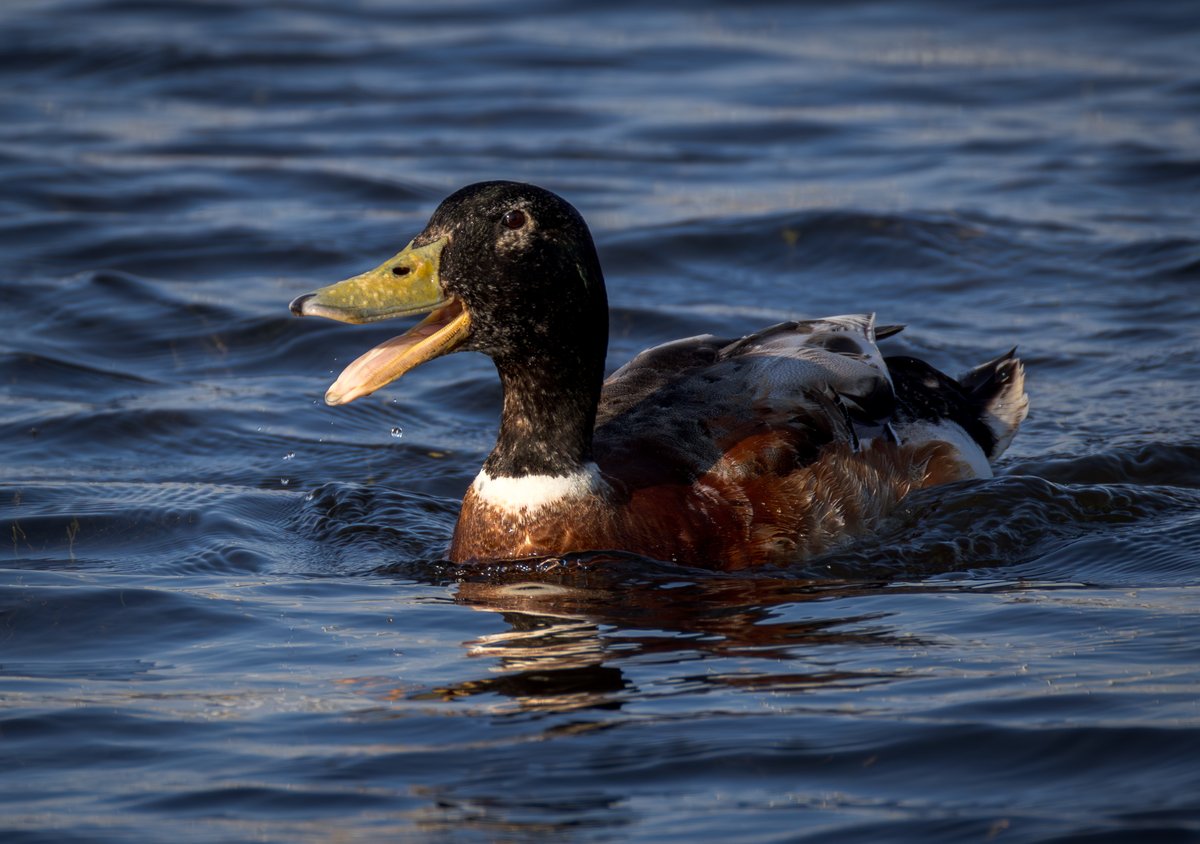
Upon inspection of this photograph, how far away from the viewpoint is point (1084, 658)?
4.98 m

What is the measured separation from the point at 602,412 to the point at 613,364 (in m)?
2.47

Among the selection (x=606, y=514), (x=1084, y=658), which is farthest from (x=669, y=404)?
(x=1084, y=658)

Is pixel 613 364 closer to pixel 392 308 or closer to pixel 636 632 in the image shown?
pixel 392 308

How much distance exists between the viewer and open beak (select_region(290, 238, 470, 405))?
18.9 ft

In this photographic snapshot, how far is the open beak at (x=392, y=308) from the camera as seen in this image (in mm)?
5758

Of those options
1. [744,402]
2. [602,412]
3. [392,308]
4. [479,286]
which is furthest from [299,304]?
[744,402]

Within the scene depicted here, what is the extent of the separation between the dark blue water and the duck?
0.51 feet

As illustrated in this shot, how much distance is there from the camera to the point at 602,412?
6773mm

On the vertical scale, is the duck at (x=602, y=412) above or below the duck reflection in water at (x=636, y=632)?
above

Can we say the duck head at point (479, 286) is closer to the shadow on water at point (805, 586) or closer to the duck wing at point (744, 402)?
the duck wing at point (744, 402)

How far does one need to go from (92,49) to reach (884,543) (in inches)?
418

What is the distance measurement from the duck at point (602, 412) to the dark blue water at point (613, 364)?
0.51 feet

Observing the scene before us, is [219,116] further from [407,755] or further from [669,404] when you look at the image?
[407,755]

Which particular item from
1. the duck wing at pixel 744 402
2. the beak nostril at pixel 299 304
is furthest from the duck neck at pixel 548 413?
the beak nostril at pixel 299 304
